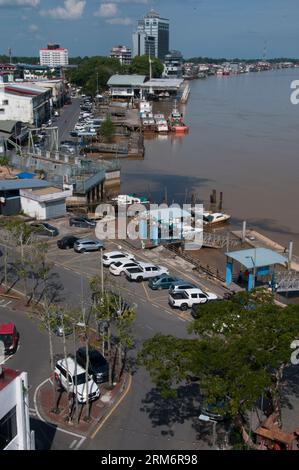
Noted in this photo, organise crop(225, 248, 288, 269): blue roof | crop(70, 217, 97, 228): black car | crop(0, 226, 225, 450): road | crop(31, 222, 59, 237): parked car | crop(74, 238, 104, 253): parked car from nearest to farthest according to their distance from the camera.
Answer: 1. crop(0, 226, 225, 450): road
2. crop(225, 248, 288, 269): blue roof
3. crop(74, 238, 104, 253): parked car
4. crop(31, 222, 59, 237): parked car
5. crop(70, 217, 97, 228): black car

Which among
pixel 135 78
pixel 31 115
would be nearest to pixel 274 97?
pixel 135 78

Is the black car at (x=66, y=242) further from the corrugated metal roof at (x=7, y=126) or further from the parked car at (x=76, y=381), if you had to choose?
the corrugated metal roof at (x=7, y=126)

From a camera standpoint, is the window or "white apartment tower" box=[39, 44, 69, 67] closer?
the window

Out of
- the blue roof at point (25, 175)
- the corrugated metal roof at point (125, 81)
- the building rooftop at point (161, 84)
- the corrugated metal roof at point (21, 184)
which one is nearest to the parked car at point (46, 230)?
the corrugated metal roof at point (21, 184)

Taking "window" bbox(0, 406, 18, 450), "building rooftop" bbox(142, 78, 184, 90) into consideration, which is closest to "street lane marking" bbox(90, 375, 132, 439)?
"window" bbox(0, 406, 18, 450)

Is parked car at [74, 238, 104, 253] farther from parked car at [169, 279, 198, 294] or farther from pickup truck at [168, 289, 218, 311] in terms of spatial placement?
pickup truck at [168, 289, 218, 311]

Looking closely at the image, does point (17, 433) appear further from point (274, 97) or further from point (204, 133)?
point (274, 97)

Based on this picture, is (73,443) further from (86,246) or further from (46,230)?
(46,230)
